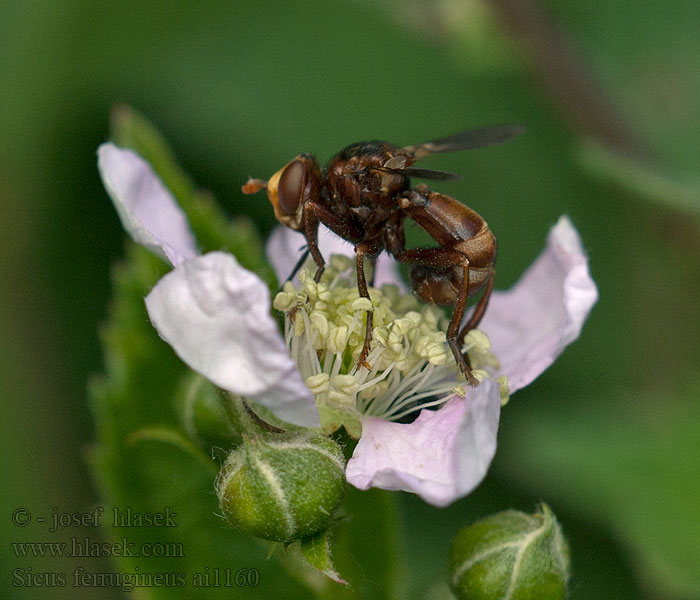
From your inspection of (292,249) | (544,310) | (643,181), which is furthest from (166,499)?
(643,181)

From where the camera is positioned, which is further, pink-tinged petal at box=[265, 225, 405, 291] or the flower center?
pink-tinged petal at box=[265, 225, 405, 291]

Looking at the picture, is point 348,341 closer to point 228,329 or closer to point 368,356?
point 368,356

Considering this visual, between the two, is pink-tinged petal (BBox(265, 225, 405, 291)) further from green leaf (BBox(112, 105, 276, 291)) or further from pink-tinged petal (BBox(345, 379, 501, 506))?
pink-tinged petal (BBox(345, 379, 501, 506))

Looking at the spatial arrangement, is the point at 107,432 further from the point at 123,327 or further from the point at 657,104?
the point at 657,104

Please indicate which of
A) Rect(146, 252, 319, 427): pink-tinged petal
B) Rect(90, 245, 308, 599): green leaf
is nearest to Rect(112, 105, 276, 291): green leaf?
Rect(90, 245, 308, 599): green leaf

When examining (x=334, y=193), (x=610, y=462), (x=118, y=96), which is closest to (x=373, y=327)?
(x=334, y=193)

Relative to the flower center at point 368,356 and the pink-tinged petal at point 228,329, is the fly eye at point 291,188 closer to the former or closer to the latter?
the flower center at point 368,356

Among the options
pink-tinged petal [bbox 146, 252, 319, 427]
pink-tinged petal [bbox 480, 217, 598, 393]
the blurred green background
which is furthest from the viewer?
the blurred green background
